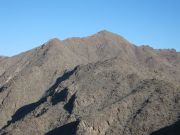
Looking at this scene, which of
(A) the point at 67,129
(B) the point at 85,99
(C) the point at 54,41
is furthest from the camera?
(C) the point at 54,41

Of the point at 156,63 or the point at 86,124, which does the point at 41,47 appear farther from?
the point at 86,124

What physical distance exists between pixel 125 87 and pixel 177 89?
9.83 metres

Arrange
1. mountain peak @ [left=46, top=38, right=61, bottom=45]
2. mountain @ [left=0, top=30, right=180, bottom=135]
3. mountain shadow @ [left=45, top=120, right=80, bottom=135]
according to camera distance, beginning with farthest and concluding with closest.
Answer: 1. mountain peak @ [left=46, top=38, right=61, bottom=45]
2. mountain shadow @ [left=45, top=120, right=80, bottom=135]
3. mountain @ [left=0, top=30, right=180, bottom=135]

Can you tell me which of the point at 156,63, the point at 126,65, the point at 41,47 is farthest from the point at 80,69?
the point at 156,63

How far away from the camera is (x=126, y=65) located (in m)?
86.9

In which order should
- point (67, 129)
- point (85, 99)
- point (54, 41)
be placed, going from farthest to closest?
point (54, 41) < point (85, 99) < point (67, 129)

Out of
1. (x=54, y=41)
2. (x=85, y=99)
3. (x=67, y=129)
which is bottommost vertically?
(x=67, y=129)

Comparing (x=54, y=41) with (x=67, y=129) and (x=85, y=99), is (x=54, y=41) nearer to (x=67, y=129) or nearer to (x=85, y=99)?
(x=85, y=99)

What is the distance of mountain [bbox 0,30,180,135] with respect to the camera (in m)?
61.6

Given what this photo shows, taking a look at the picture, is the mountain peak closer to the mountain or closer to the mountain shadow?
the mountain

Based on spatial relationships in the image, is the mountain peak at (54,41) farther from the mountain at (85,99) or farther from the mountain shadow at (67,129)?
the mountain shadow at (67,129)

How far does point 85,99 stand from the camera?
2857 inches

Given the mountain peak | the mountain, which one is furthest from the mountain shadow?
the mountain peak

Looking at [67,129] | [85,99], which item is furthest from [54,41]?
[67,129]
